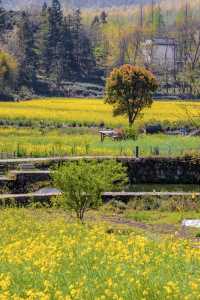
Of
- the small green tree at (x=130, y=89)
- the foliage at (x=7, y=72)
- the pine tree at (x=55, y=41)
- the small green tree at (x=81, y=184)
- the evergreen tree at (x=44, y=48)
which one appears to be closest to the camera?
the small green tree at (x=81, y=184)

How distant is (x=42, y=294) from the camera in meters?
11.0

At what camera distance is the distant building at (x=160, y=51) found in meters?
144

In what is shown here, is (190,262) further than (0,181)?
No

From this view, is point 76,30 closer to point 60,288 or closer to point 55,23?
point 55,23

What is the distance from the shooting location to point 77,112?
75.5 m

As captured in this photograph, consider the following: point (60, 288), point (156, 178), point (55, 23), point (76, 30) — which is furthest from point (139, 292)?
point (76, 30)

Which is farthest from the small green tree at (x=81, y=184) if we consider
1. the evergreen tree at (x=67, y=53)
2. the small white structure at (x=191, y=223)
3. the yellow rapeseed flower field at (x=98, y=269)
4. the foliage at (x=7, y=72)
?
the evergreen tree at (x=67, y=53)

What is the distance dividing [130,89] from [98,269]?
45.6 metres

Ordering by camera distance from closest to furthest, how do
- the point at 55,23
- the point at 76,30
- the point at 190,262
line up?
the point at 190,262 → the point at 55,23 → the point at 76,30

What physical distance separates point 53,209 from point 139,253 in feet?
48.6

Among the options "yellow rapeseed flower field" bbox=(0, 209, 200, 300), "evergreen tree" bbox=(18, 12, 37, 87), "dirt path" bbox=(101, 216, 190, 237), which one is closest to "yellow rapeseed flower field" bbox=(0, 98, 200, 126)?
"evergreen tree" bbox=(18, 12, 37, 87)

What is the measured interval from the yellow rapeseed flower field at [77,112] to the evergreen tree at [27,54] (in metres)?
19.1

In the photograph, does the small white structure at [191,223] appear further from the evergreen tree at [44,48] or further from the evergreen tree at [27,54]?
the evergreen tree at [44,48]

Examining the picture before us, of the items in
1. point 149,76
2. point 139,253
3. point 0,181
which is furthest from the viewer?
point 149,76
